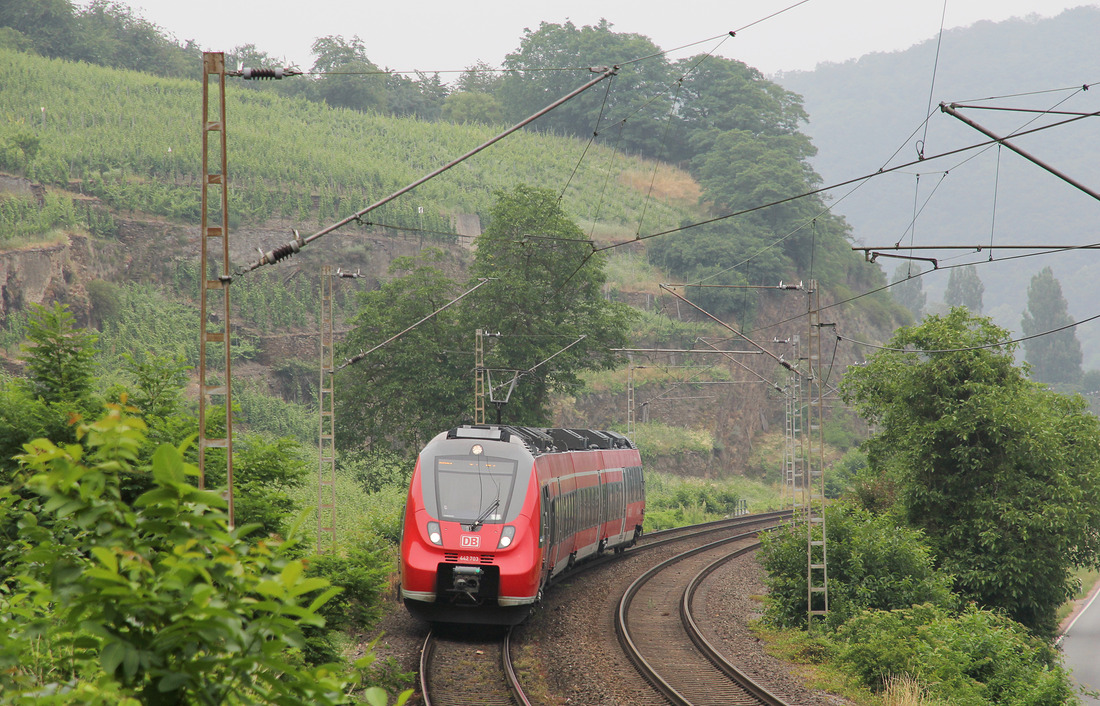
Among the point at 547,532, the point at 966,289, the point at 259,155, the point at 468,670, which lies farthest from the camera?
the point at 966,289

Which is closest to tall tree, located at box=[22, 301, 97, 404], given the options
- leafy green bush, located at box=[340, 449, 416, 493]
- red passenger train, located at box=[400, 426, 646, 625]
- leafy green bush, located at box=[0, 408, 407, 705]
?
red passenger train, located at box=[400, 426, 646, 625]

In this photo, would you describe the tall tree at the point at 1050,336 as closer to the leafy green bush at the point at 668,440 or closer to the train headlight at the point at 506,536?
the leafy green bush at the point at 668,440

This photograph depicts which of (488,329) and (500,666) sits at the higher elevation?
(488,329)

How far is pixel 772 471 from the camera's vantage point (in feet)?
223

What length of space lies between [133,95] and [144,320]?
26.3m

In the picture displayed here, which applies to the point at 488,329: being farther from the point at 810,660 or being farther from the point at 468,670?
the point at 468,670

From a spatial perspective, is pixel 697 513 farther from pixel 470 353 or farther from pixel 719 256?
pixel 719 256

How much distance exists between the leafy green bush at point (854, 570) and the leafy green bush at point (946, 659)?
4.78ft

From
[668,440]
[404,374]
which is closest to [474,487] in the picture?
[404,374]

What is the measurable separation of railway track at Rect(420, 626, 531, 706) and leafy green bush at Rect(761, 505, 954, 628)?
6810 mm

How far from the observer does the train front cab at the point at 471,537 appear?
15.9 meters

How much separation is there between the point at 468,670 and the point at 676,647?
4631 millimetres

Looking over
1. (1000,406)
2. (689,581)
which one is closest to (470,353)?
(689,581)

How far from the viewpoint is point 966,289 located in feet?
450
